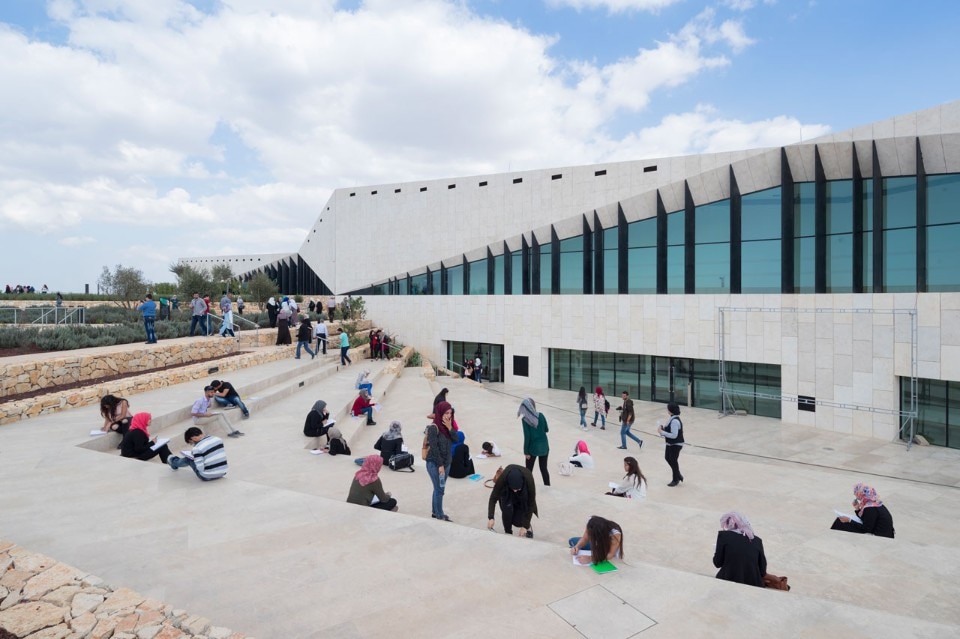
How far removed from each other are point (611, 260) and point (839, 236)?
8100 mm

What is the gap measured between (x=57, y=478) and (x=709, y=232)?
1955 centimetres

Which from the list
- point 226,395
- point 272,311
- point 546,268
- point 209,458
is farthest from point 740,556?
point 272,311

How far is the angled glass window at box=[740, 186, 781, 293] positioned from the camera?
1727cm

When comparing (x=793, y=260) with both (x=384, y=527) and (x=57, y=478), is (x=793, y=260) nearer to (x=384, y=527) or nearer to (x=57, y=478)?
(x=384, y=527)

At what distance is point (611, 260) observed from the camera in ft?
71.4

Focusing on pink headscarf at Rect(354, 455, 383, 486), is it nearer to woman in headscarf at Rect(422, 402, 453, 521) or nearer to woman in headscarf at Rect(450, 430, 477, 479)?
woman in headscarf at Rect(422, 402, 453, 521)

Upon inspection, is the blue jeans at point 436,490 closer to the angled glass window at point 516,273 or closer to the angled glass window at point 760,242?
the angled glass window at point 760,242

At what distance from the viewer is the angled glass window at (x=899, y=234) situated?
47.8 ft

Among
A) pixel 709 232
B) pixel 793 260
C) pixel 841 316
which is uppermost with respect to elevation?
pixel 709 232

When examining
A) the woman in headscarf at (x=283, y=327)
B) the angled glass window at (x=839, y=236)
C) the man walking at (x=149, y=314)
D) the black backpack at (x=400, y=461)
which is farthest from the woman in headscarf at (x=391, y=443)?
the angled glass window at (x=839, y=236)

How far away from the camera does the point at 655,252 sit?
67.0 feet

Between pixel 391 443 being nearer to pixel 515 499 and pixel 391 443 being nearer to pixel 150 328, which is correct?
pixel 515 499

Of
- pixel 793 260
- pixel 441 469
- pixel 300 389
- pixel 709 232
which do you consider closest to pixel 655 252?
pixel 709 232

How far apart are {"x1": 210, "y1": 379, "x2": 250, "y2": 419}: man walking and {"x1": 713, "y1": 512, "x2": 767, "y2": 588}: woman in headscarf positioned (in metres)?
9.73
